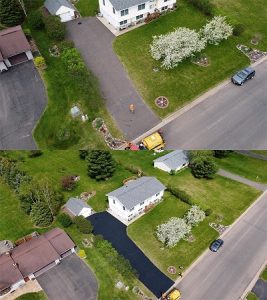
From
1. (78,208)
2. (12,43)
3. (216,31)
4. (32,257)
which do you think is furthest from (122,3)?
(32,257)

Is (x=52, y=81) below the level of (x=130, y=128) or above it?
above

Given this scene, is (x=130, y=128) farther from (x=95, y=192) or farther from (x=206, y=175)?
(x=206, y=175)

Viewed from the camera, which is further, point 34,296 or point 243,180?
point 243,180

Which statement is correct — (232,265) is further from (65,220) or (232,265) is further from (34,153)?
(34,153)

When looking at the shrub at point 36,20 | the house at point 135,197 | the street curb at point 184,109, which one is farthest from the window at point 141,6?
the house at point 135,197

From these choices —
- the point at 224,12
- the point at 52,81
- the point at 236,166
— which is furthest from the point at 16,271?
the point at 224,12

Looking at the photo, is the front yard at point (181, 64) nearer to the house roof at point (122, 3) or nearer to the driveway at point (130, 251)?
the house roof at point (122, 3)

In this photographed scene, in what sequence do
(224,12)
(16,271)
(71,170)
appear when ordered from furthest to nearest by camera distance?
(224,12) → (71,170) → (16,271)
